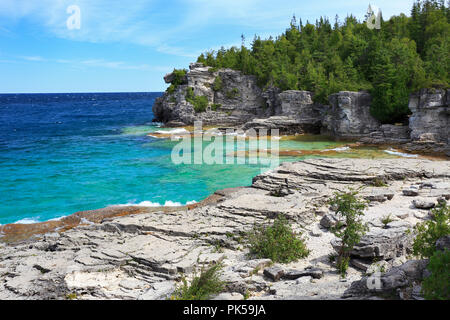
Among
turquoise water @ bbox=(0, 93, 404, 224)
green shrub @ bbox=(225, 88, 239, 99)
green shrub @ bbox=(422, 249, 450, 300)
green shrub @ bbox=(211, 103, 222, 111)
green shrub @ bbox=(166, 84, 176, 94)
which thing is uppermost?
green shrub @ bbox=(166, 84, 176, 94)

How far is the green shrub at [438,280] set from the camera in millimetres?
6312

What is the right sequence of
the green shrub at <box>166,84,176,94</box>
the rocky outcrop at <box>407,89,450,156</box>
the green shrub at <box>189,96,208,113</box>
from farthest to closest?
the green shrub at <box>166,84,176,94</box>, the green shrub at <box>189,96,208,113</box>, the rocky outcrop at <box>407,89,450,156</box>

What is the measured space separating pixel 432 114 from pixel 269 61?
3486 centimetres

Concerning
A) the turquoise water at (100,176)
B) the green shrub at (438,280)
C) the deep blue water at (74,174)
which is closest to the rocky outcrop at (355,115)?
the turquoise water at (100,176)

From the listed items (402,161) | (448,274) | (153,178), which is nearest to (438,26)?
(402,161)

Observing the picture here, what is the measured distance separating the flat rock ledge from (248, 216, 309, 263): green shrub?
34 centimetres

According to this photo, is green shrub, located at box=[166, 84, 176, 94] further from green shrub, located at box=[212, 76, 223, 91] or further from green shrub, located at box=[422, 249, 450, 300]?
green shrub, located at box=[422, 249, 450, 300]

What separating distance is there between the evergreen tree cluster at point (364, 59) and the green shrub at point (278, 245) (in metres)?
31.2

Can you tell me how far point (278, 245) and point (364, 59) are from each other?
4747 centimetres

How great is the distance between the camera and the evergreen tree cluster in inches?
1596

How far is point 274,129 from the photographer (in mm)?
51062

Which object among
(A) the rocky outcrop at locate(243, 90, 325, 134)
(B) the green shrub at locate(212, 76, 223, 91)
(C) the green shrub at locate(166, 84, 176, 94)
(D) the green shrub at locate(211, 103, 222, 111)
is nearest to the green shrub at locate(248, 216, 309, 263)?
(A) the rocky outcrop at locate(243, 90, 325, 134)
